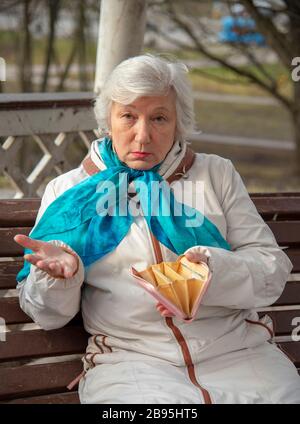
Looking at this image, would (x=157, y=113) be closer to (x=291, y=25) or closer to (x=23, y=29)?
(x=291, y=25)

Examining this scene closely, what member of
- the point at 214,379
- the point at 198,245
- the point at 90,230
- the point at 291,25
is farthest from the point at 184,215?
the point at 291,25

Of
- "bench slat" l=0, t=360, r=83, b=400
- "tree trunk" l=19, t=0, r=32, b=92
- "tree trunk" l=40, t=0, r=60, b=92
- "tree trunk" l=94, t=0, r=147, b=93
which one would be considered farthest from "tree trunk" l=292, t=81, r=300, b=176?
"bench slat" l=0, t=360, r=83, b=400

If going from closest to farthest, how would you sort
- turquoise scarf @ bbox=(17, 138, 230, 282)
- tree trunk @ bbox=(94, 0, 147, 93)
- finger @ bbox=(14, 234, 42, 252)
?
finger @ bbox=(14, 234, 42, 252)
turquoise scarf @ bbox=(17, 138, 230, 282)
tree trunk @ bbox=(94, 0, 147, 93)

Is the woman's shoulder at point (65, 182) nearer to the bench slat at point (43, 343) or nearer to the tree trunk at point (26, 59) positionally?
the bench slat at point (43, 343)

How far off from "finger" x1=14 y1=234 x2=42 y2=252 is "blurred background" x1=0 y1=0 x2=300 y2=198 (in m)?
0.79

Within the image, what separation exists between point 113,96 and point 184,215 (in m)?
0.48

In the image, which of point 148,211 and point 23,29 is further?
point 23,29

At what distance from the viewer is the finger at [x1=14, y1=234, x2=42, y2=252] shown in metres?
2.70

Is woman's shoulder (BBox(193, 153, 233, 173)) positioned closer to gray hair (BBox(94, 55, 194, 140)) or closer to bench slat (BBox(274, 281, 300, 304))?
gray hair (BBox(94, 55, 194, 140))

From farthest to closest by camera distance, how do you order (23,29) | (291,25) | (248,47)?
(248,47), (23,29), (291,25)

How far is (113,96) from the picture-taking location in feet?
10.1

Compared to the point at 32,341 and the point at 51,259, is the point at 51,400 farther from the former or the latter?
the point at 51,259

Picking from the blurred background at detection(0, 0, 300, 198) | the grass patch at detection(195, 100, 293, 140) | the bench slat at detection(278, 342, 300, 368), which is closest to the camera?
the bench slat at detection(278, 342, 300, 368)

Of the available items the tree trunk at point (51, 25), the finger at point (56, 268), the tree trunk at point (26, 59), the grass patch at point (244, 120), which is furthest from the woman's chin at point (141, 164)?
the grass patch at point (244, 120)
